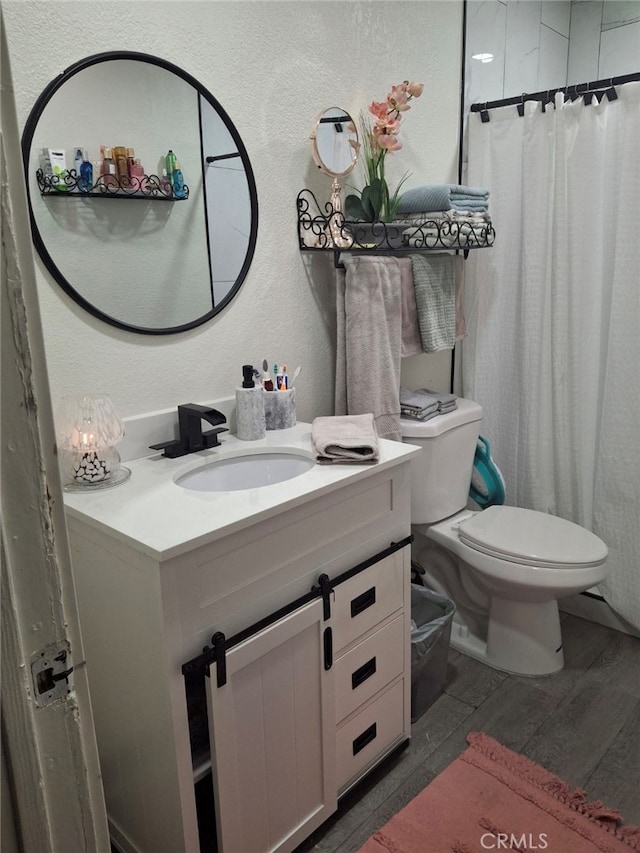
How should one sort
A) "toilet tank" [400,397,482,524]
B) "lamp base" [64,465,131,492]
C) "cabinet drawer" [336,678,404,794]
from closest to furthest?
1. "lamp base" [64,465,131,492]
2. "cabinet drawer" [336,678,404,794]
3. "toilet tank" [400,397,482,524]

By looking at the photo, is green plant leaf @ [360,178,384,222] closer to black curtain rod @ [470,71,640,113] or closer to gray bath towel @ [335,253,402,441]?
gray bath towel @ [335,253,402,441]

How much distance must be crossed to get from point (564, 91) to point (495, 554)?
1527 mm

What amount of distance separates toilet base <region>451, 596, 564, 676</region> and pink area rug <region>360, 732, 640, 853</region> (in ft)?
1.33

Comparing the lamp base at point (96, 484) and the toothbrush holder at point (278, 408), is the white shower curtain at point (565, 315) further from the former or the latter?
the lamp base at point (96, 484)

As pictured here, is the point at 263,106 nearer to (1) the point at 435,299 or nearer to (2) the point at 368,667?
(1) the point at 435,299

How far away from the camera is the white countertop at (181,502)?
1.09 metres

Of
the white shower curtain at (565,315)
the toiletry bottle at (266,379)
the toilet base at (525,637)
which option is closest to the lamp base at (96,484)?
the toiletry bottle at (266,379)

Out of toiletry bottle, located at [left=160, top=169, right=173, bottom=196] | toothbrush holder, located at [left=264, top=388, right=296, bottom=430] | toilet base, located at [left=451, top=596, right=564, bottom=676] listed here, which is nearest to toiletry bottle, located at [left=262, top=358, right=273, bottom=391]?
toothbrush holder, located at [left=264, top=388, right=296, bottom=430]

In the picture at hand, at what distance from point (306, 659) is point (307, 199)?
1245 millimetres

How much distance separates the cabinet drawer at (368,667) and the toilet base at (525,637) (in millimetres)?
562

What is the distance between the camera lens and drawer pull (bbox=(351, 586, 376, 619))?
1.46m

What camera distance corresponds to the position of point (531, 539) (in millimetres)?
1994

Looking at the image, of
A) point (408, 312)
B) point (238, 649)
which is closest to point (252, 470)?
point (238, 649)

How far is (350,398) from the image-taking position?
1.88 meters
